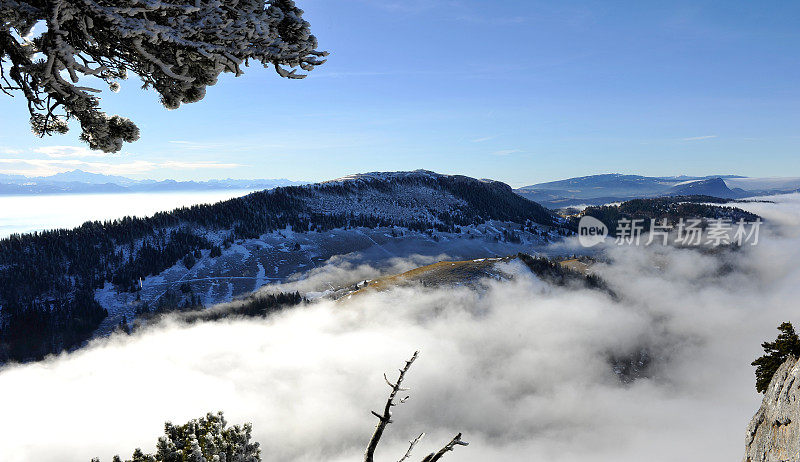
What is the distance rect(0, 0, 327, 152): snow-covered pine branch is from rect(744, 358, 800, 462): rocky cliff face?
119 ft

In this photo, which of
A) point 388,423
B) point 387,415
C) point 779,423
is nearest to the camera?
point 387,415

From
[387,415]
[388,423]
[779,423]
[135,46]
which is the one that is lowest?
[779,423]

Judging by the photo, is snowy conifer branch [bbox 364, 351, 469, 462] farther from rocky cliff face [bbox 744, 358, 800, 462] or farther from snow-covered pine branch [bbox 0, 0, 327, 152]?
rocky cliff face [bbox 744, 358, 800, 462]

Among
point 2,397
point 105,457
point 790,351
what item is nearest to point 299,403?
point 105,457

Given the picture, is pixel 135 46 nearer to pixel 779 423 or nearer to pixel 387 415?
pixel 387 415

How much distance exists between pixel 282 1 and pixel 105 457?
681 ft

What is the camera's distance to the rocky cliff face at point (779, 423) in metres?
26.4

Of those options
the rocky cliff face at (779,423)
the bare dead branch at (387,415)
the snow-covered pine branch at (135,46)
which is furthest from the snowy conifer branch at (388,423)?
the rocky cliff face at (779,423)

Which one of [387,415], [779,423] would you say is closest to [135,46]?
[387,415]

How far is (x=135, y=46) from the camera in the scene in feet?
30.0

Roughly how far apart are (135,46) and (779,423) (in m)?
43.8

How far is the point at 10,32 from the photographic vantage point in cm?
904

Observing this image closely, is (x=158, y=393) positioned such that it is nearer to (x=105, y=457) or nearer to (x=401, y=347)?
(x=105, y=457)

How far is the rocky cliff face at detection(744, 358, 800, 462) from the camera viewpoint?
86.7ft
